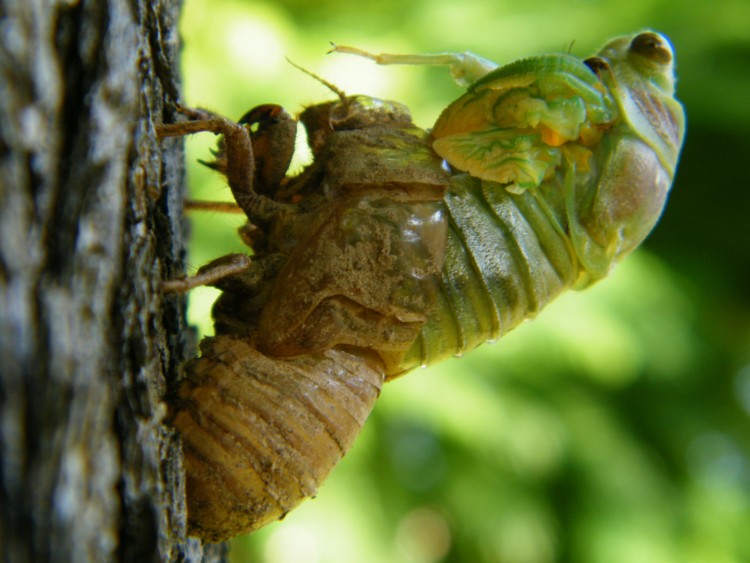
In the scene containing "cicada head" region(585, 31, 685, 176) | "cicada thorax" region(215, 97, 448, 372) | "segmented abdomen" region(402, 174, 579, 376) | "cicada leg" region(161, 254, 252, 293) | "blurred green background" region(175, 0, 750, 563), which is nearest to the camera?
"cicada leg" region(161, 254, 252, 293)

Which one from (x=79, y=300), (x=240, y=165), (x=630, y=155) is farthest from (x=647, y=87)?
(x=79, y=300)

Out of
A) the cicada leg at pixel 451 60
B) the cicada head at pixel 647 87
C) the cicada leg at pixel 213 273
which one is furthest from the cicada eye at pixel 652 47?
the cicada leg at pixel 213 273

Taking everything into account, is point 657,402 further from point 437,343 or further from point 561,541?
point 437,343

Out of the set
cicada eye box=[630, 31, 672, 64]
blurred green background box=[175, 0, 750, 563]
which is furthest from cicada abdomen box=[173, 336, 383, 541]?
blurred green background box=[175, 0, 750, 563]

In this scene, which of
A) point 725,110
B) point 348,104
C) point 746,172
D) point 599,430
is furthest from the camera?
point 746,172

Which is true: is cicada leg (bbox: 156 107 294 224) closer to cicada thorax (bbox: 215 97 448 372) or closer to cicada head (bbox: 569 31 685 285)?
cicada thorax (bbox: 215 97 448 372)

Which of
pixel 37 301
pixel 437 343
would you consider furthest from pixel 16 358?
pixel 437 343

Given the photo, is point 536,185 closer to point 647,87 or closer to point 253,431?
point 647,87
